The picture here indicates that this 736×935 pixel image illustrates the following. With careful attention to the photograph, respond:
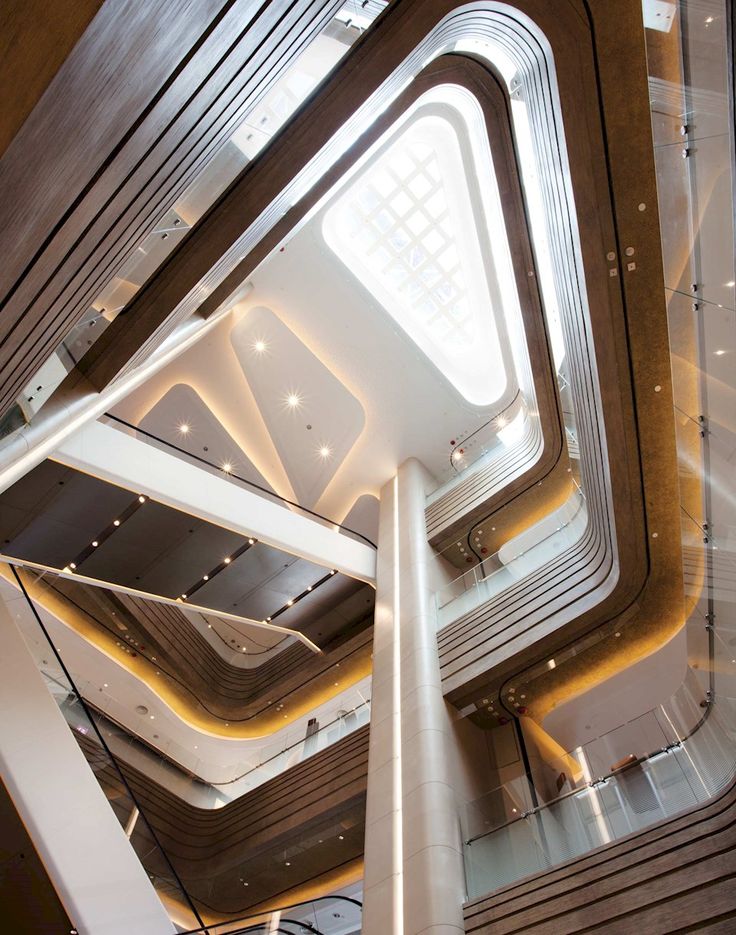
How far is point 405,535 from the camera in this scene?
11.1 meters

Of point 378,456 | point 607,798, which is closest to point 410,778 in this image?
point 607,798

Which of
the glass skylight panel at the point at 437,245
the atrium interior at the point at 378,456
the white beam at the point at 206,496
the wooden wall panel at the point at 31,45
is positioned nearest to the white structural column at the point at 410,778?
the atrium interior at the point at 378,456

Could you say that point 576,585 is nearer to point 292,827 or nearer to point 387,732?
point 387,732

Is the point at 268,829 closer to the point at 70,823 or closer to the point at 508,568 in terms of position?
the point at 70,823

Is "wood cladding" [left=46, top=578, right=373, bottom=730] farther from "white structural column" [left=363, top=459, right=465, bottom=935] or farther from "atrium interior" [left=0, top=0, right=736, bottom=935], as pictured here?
"white structural column" [left=363, top=459, right=465, bottom=935]

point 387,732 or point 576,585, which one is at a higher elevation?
point 576,585

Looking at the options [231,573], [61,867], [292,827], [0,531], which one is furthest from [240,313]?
[61,867]

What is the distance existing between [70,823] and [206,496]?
4.66 meters

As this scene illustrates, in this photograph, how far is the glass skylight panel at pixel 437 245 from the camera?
34.9 feet

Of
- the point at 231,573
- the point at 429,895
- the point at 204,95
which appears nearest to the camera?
the point at 204,95

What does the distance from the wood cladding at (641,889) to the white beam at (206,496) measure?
228 inches

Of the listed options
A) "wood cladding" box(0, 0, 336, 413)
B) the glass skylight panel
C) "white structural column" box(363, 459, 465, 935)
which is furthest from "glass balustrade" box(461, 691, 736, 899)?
the glass skylight panel

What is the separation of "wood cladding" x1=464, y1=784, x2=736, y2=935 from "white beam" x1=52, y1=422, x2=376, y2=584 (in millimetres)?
5787

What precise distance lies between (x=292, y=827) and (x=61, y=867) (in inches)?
195
